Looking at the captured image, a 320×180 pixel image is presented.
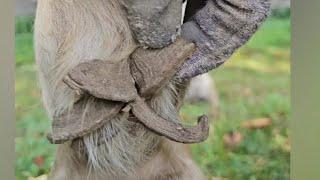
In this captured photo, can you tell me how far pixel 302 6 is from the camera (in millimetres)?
1270

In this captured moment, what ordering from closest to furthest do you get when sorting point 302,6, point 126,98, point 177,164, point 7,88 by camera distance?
point 126,98 → point 177,164 → point 7,88 → point 302,6

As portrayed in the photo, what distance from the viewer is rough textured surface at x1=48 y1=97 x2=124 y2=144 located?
521 mm

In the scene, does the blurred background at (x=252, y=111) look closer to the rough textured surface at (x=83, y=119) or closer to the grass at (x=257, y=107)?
the grass at (x=257, y=107)

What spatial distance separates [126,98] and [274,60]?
0.93 m

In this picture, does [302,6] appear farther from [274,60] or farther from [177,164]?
[177,164]

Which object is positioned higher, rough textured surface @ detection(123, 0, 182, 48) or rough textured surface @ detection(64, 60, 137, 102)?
rough textured surface @ detection(123, 0, 182, 48)

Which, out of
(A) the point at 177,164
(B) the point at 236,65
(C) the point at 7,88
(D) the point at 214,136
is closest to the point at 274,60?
(B) the point at 236,65

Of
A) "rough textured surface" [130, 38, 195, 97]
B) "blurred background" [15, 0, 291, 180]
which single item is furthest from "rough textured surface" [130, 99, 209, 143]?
"blurred background" [15, 0, 291, 180]

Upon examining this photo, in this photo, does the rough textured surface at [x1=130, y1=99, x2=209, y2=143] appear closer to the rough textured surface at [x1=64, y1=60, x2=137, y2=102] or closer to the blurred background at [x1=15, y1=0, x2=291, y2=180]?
the rough textured surface at [x1=64, y1=60, x2=137, y2=102]

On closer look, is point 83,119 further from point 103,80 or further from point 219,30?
point 219,30

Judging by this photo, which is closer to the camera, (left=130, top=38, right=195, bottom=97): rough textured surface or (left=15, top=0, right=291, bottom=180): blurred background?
(left=130, top=38, right=195, bottom=97): rough textured surface

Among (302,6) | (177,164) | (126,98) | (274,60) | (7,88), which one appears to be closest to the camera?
(126,98)

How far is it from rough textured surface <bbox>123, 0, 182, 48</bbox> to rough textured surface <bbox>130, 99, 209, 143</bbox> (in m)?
0.06

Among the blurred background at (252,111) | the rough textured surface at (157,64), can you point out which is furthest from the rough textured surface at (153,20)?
the blurred background at (252,111)
